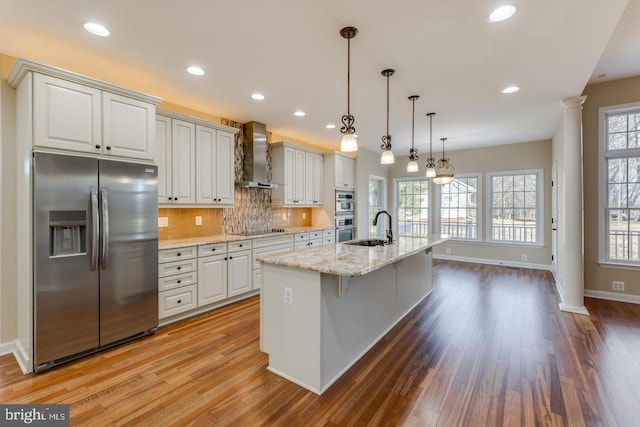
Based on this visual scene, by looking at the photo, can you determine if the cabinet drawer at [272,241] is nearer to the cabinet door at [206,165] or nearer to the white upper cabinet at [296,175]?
the white upper cabinet at [296,175]

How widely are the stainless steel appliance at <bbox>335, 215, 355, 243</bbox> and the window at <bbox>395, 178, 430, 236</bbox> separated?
5.81 feet

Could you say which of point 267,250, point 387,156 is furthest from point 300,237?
point 387,156

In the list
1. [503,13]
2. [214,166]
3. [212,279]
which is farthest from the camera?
[214,166]

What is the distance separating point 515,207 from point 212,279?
6360 millimetres

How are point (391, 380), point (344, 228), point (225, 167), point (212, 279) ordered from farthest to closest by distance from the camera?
point (344, 228)
point (225, 167)
point (212, 279)
point (391, 380)

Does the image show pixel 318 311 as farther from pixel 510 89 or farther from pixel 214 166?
pixel 510 89

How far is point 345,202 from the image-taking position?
20.5 feet

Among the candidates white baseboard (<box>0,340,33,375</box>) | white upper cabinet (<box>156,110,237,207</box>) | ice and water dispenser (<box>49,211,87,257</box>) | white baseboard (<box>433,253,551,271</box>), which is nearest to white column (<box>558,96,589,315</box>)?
white baseboard (<box>433,253,551,271</box>)

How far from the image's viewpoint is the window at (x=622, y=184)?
4.00 metres

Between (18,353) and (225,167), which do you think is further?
(225,167)

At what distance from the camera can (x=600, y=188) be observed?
4152mm

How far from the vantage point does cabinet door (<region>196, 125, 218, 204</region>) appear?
387cm

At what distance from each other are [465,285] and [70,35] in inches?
228

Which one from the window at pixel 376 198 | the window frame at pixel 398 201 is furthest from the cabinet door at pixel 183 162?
the window frame at pixel 398 201
